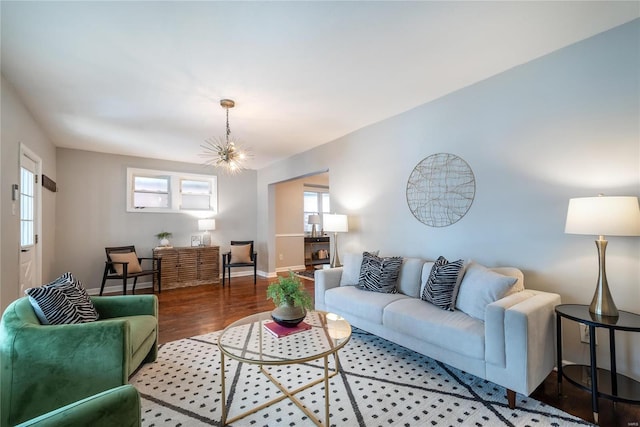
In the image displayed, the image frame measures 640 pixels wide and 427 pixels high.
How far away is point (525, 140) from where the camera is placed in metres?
2.55

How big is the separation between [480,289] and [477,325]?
31 centimetres

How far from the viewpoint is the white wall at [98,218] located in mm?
5012

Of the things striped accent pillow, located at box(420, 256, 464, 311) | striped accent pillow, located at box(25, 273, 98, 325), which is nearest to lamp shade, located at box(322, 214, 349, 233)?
striped accent pillow, located at box(420, 256, 464, 311)

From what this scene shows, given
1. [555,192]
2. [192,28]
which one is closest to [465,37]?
[555,192]

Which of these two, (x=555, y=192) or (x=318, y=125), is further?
(x=318, y=125)

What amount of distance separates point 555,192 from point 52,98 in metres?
4.94

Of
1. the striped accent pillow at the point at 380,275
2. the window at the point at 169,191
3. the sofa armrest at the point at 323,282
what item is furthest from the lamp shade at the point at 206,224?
the striped accent pillow at the point at 380,275

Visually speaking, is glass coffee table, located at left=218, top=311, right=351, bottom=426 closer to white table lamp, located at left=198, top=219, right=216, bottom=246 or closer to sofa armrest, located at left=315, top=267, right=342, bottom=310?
sofa armrest, located at left=315, top=267, right=342, bottom=310

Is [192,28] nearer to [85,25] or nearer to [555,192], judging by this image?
[85,25]

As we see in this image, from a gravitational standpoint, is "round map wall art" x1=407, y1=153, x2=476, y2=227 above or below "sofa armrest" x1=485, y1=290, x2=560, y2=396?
above

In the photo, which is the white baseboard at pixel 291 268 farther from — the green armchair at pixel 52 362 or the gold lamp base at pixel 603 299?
the gold lamp base at pixel 603 299

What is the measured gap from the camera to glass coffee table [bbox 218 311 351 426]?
167cm

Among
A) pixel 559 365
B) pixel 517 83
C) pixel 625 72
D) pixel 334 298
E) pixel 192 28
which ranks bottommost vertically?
pixel 559 365

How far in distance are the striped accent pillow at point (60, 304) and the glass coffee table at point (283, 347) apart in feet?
3.16
